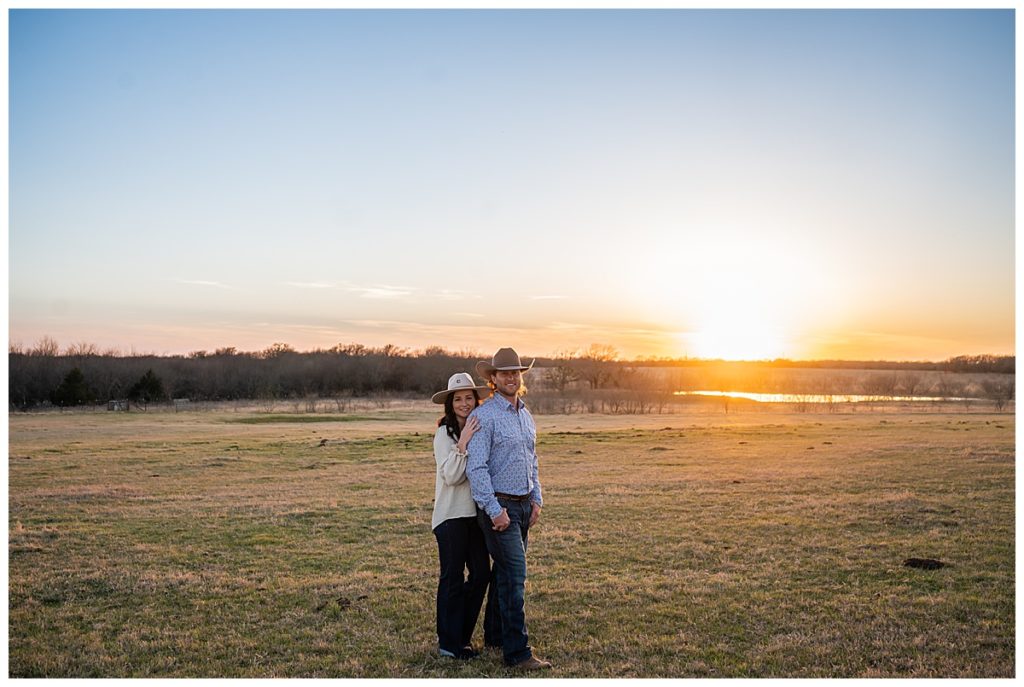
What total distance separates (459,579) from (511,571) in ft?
1.77

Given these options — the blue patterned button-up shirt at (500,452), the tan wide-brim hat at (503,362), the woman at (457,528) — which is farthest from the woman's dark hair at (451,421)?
the tan wide-brim hat at (503,362)

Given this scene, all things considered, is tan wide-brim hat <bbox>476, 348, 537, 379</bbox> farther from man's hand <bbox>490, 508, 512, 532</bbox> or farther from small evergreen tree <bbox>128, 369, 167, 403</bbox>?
small evergreen tree <bbox>128, 369, 167, 403</bbox>

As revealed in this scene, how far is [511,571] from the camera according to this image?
629cm

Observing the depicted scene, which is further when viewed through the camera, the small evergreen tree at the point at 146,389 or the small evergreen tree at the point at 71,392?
the small evergreen tree at the point at 146,389

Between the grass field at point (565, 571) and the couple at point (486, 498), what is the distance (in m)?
0.35

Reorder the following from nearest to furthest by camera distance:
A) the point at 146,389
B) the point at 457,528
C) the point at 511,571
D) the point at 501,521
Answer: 1. the point at 501,521
2. the point at 511,571
3. the point at 457,528
4. the point at 146,389

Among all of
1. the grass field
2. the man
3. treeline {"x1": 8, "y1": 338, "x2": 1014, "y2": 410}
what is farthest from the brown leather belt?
treeline {"x1": 8, "y1": 338, "x2": 1014, "y2": 410}

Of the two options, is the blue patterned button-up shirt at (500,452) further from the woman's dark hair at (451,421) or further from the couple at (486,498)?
the woman's dark hair at (451,421)

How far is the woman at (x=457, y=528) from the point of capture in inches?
249

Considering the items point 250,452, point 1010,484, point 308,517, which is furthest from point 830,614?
point 250,452

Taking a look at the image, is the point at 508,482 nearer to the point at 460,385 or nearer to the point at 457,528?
the point at 457,528

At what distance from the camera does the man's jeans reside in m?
6.27

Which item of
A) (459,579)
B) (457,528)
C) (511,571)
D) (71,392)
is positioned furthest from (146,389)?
(511,571)

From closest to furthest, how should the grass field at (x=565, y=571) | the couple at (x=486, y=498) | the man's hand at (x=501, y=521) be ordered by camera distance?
the man's hand at (x=501, y=521), the couple at (x=486, y=498), the grass field at (x=565, y=571)
